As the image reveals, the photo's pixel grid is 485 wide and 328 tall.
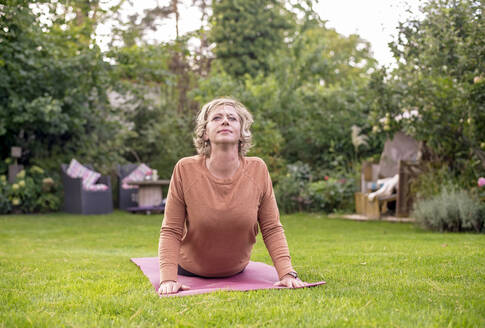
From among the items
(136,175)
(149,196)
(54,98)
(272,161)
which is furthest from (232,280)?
(136,175)

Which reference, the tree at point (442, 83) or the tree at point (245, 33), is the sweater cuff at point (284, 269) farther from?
the tree at point (245, 33)

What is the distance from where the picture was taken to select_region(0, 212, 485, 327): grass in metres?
2.53

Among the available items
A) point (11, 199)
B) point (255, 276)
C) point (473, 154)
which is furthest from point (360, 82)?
point (255, 276)

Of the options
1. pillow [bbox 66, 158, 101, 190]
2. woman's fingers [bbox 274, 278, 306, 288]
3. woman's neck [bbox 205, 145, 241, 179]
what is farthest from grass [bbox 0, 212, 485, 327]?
pillow [bbox 66, 158, 101, 190]

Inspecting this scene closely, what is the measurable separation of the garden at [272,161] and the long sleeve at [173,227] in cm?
24

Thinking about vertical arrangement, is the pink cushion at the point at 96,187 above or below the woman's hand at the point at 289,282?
above

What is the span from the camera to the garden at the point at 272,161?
2902 millimetres

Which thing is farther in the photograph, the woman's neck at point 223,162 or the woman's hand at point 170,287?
the woman's neck at point 223,162

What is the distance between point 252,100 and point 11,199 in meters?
6.21

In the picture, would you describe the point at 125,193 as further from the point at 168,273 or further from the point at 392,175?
the point at 168,273

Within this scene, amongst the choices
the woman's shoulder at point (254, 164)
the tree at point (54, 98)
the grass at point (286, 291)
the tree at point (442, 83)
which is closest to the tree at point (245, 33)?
the tree at point (54, 98)

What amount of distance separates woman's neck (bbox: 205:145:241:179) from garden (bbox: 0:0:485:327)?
2.79 ft

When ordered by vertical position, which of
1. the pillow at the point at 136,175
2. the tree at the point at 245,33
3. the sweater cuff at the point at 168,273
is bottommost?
the sweater cuff at the point at 168,273

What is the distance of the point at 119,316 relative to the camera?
2.62 m
